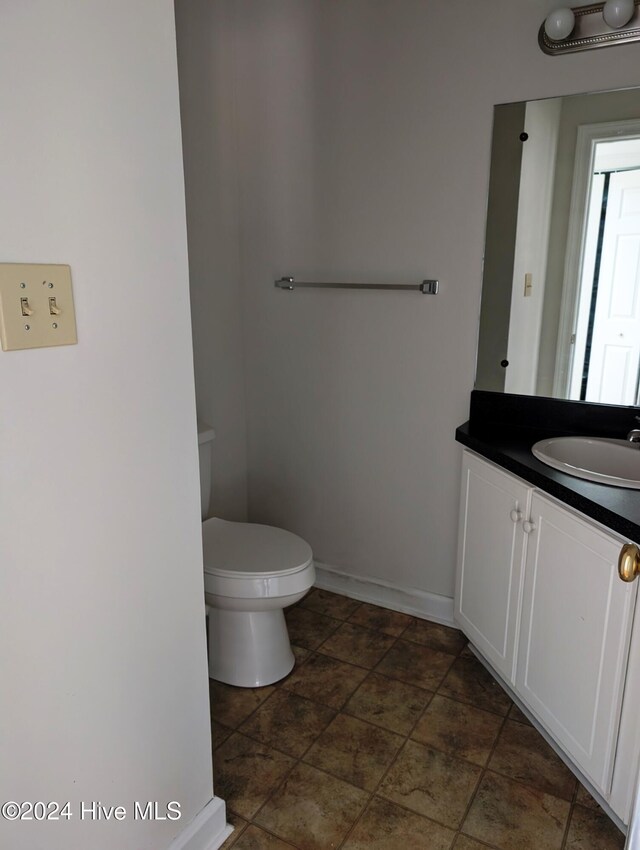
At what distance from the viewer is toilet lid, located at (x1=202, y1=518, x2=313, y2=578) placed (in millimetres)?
2018

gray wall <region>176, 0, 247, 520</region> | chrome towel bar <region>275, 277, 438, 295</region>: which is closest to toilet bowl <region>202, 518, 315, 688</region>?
gray wall <region>176, 0, 247, 520</region>

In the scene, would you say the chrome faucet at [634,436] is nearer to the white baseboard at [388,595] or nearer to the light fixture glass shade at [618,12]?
the white baseboard at [388,595]

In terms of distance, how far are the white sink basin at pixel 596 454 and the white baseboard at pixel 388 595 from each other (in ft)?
2.65

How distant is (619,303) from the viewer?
1.99m

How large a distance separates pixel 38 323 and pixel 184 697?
0.87 meters

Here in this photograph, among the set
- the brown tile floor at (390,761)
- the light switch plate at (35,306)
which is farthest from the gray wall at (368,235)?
the light switch plate at (35,306)

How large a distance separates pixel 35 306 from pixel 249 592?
4.04 ft

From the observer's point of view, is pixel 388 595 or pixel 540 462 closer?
pixel 540 462

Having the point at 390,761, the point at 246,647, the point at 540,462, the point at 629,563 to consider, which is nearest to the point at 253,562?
the point at 246,647

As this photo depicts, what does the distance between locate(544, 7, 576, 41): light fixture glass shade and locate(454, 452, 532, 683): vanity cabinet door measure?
126 cm

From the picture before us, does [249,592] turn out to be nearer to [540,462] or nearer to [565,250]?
[540,462]

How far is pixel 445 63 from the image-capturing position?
2.13 meters

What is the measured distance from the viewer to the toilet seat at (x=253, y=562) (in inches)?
78.5

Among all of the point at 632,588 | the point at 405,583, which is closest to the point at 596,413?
the point at 632,588
